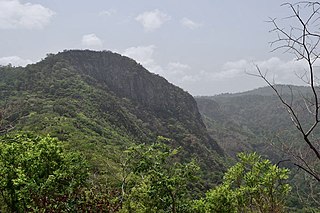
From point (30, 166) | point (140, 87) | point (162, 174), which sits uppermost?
point (140, 87)

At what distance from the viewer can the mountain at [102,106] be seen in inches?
1672

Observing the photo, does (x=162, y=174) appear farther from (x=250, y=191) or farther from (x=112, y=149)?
(x=112, y=149)

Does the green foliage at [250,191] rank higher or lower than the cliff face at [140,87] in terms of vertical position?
lower

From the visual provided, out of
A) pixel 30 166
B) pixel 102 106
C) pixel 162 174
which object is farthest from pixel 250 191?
pixel 102 106

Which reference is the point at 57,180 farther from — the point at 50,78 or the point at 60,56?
the point at 60,56

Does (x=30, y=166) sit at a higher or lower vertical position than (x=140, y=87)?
lower

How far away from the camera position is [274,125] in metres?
154

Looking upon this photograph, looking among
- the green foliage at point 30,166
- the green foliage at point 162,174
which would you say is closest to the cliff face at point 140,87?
the green foliage at point 30,166

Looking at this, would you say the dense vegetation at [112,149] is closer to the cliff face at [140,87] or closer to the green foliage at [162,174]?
the green foliage at [162,174]

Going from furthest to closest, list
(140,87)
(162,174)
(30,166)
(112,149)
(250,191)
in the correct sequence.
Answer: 1. (140,87)
2. (112,149)
3. (250,191)
4. (30,166)
5. (162,174)

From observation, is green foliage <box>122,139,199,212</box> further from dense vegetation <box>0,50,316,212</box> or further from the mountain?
the mountain

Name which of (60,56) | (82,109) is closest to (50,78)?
(82,109)

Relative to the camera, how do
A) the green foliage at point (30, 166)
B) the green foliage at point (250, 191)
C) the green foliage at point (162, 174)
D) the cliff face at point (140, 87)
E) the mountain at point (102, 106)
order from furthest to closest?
the cliff face at point (140, 87)
the mountain at point (102, 106)
the green foliage at point (250, 191)
the green foliage at point (30, 166)
the green foliage at point (162, 174)

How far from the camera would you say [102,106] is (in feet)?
250
